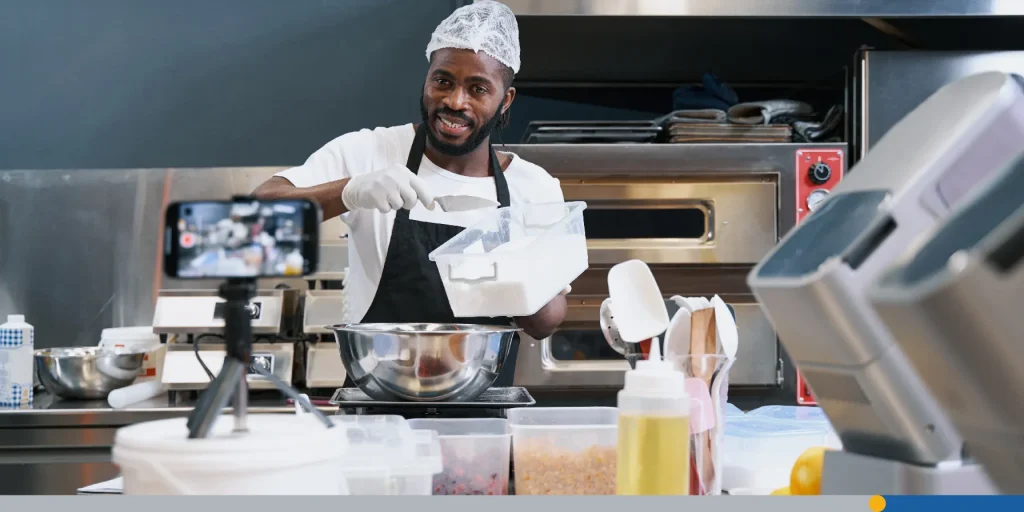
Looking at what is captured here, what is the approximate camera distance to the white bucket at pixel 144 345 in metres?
2.93

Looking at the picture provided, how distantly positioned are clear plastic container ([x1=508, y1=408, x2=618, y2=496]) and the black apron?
3.50 feet

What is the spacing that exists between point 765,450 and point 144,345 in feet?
7.60

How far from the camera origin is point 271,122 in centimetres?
349

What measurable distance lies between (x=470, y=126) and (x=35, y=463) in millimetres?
1575

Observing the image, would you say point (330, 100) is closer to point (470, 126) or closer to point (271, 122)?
point (271, 122)

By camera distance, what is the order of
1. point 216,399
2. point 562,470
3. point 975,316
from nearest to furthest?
point 975,316 < point 216,399 < point 562,470

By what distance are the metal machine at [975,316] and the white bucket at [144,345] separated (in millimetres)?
2611

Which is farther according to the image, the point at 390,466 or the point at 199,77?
the point at 199,77

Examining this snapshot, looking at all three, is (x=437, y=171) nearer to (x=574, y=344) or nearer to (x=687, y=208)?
(x=574, y=344)

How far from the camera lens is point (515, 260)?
5.57 ft

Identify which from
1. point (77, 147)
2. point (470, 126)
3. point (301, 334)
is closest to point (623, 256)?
point (470, 126)

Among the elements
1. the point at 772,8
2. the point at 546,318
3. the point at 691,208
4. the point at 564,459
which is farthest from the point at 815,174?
the point at 564,459

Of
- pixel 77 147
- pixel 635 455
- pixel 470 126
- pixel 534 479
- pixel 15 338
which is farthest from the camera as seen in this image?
pixel 77 147

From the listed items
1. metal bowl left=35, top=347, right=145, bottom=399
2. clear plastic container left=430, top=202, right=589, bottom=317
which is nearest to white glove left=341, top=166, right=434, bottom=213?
clear plastic container left=430, top=202, right=589, bottom=317
